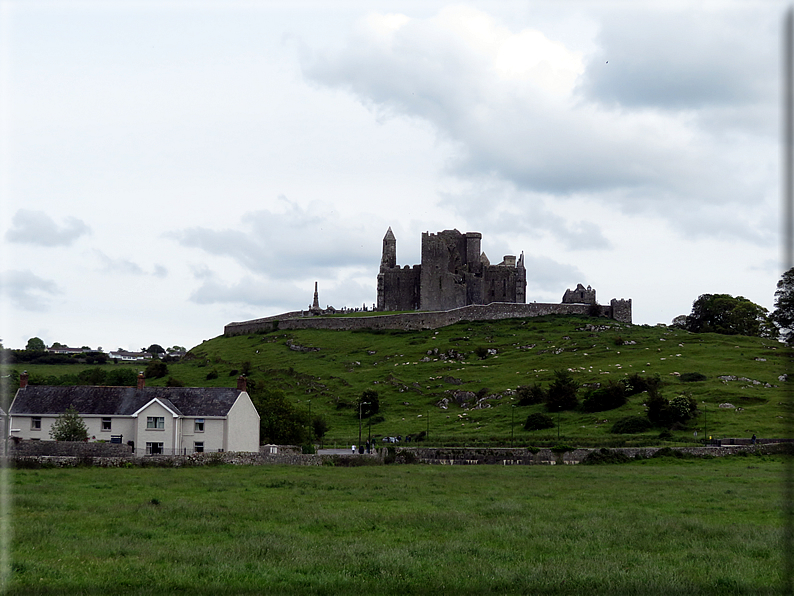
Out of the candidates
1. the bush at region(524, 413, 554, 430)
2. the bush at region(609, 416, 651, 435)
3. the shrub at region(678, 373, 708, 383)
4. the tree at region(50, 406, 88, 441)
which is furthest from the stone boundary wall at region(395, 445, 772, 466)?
the shrub at region(678, 373, 708, 383)

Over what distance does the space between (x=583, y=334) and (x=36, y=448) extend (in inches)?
3491

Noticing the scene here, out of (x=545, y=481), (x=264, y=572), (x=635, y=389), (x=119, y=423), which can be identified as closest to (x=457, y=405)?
(x=635, y=389)

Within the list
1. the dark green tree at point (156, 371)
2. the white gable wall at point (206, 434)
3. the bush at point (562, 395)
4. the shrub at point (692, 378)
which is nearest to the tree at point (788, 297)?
the white gable wall at point (206, 434)

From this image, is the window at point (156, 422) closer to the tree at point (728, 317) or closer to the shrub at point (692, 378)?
the shrub at point (692, 378)

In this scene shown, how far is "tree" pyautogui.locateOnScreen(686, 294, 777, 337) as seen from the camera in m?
130

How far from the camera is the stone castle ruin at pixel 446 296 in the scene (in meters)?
138

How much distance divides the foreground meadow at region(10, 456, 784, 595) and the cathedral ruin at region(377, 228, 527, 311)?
105 m

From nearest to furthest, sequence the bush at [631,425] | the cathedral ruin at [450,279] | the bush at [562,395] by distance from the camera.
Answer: the bush at [631,425], the bush at [562,395], the cathedral ruin at [450,279]

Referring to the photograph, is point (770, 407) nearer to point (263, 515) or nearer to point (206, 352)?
point (263, 515)

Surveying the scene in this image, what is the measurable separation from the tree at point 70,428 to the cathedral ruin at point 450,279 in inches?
3736

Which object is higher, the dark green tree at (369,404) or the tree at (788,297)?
the tree at (788,297)

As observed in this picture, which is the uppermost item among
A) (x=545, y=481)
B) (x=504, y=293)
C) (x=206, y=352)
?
(x=504, y=293)

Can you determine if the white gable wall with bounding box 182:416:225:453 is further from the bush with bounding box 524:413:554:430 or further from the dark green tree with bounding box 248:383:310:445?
the bush with bounding box 524:413:554:430

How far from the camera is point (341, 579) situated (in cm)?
1734
